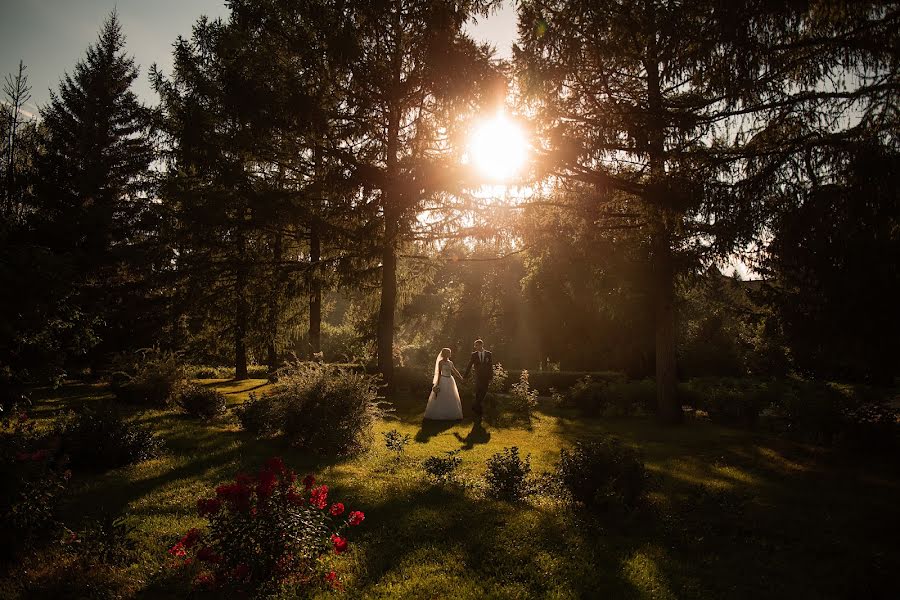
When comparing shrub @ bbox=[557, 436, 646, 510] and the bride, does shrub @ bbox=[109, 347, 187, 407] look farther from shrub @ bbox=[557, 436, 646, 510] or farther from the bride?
shrub @ bbox=[557, 436, 646, 510]

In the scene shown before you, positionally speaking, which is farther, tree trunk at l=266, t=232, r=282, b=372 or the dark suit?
tree trunk at l=266, t=232, r=282, b=372

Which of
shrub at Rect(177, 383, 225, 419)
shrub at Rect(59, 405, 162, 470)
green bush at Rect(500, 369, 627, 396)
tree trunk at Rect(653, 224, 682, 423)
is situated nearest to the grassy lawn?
shrub at Rect(59, 405, 162, 470)

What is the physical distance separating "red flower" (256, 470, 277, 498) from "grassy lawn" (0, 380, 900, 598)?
1148 mm

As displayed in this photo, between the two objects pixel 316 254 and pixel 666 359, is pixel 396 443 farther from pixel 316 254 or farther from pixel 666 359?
pixel 316 254

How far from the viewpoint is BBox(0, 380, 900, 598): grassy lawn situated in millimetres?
4523

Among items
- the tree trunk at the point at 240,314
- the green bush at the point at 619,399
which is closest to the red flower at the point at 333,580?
the green bush at the point at 619,399

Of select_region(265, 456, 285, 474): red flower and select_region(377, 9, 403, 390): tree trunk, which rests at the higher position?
select_region(377, 9, 403, 390): tree trunk

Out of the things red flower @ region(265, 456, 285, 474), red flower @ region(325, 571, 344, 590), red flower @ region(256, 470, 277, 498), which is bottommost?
red flower @ region(325, 571, 344, 590)

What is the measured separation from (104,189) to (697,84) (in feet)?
76.4

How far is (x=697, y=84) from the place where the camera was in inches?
324

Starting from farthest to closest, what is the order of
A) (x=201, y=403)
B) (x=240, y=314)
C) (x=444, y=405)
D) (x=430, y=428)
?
(x=240, y=314)
(x=444, y=405)
(x=430, y=428)
(x=201, y=403)

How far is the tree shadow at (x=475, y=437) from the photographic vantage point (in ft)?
37.9

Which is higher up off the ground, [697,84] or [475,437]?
[697,84]

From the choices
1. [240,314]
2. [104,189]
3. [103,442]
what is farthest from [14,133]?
[103,442]
